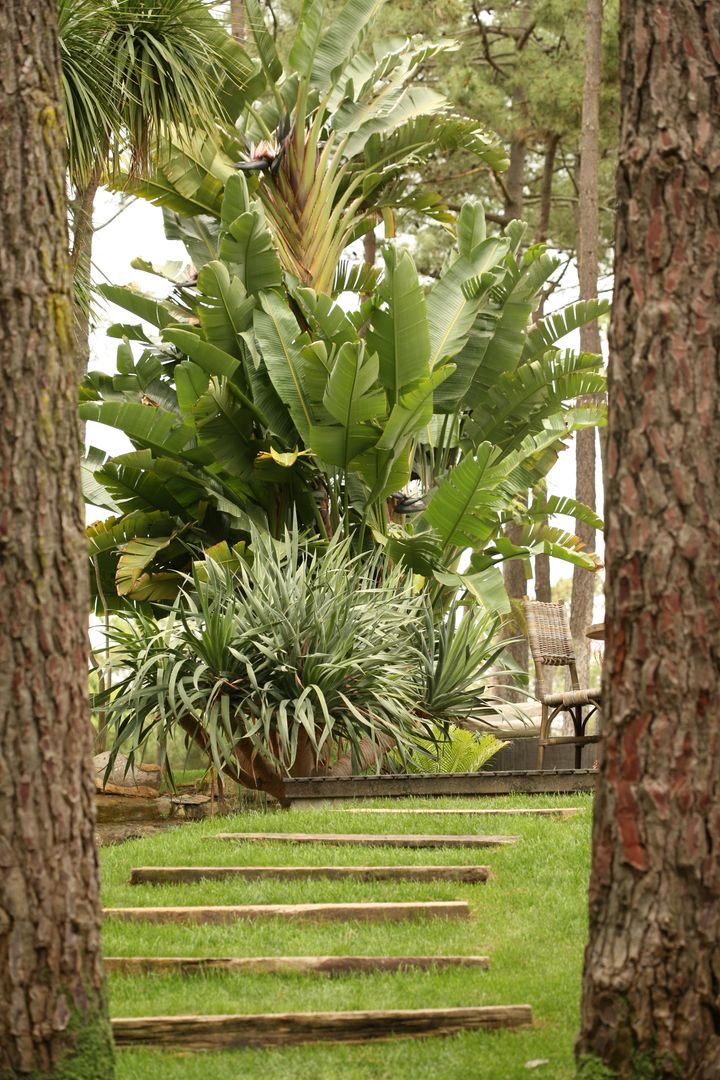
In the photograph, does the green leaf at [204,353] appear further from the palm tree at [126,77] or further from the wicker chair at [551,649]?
the wicker chair at [551,649]

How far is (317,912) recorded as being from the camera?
17.3 ft

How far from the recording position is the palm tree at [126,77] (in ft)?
30.6

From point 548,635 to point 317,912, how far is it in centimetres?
561

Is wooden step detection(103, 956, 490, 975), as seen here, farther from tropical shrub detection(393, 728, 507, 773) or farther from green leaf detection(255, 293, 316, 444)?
green leaf detection(255, 293, 316, 444)

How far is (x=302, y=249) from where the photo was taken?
13.4m

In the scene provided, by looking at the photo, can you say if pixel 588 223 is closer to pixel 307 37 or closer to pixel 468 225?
pixel 468 225

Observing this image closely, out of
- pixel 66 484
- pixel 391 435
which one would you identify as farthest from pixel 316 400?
pixel 66 484

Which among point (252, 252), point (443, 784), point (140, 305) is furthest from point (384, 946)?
point (140, 305)

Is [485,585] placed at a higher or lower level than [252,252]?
lower

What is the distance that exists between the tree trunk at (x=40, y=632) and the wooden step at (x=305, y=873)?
2.50 m

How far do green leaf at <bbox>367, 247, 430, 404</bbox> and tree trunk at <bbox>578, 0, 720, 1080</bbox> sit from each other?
7.10 m

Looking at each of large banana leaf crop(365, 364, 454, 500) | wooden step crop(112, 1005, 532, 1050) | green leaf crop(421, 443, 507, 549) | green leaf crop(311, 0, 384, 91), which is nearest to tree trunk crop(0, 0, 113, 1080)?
wooden step crop(112, 1005, 532, 1050)

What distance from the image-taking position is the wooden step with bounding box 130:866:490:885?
19.4 ft

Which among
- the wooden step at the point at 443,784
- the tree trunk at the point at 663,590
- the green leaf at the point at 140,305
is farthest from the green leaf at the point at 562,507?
the tree trunk at the point at 663,590
